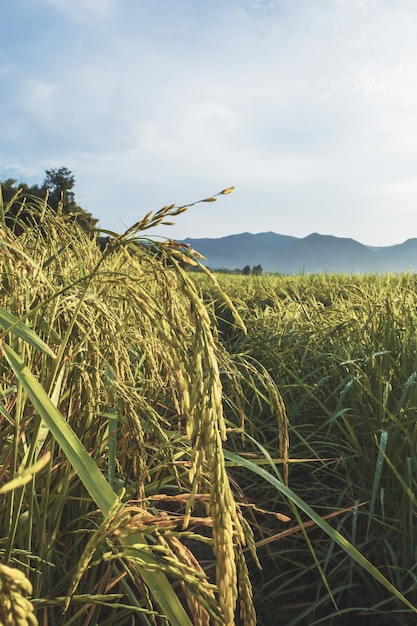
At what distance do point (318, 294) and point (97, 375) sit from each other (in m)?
5.12

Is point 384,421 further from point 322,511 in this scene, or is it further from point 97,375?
point 97,375

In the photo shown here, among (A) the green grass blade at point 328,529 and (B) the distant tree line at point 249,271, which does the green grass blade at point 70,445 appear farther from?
(B) the distant tree line at point 249,271

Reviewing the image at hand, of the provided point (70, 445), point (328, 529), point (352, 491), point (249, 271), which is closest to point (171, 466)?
point (328, 529)

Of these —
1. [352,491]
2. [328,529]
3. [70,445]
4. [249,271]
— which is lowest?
[352,491]

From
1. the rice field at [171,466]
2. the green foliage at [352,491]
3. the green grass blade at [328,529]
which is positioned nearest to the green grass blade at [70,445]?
the rice field at [171,466]

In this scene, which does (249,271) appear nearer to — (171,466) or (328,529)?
(171,466)

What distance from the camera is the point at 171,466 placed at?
1.36 m

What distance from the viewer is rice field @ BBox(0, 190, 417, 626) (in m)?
0.70

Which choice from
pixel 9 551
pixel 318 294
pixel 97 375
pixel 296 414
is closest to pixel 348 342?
pixel 296 414

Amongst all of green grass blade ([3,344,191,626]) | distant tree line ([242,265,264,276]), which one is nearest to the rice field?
green grass blade ([3,344,191,626])

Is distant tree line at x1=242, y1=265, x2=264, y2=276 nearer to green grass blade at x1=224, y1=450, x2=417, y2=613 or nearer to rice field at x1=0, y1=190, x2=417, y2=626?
rice field at x1=0, y1=190, x2=417, y2=626

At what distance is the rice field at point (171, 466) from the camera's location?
0.70m

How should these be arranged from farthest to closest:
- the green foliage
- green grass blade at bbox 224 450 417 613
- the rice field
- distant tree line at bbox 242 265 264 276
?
distant tree line at bbox 242 265 264 276
the green foliage
green grass blade at bbox 224 450 417 613
the rice field

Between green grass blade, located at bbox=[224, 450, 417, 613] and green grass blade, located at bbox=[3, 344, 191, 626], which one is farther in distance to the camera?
green grass blade, located at bbox=[224, 450, 417, 613]
